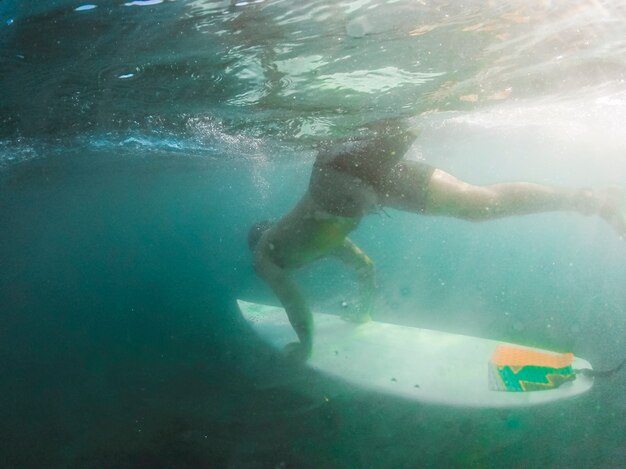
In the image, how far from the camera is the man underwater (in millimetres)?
5328

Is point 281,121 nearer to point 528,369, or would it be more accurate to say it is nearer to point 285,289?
point 285,289

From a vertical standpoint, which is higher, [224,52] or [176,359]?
[224,52]

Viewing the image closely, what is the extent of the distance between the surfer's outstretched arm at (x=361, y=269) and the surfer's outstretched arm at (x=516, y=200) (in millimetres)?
2722

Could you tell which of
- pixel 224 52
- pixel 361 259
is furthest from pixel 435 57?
pixel 361 259

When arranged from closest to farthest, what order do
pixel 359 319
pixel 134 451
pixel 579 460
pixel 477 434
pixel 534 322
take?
pixel 579 460
pixel 477 434
pixel 134 451
pixel 359 319
pixel 534 322

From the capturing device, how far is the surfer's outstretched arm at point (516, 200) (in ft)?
17.0

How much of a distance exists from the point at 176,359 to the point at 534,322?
36.0ft

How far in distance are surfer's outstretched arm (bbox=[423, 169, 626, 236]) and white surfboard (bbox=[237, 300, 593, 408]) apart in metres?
2.67

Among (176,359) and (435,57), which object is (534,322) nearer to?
(435,57)

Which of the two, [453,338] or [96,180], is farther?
[96,180]

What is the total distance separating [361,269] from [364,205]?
198 centimetres

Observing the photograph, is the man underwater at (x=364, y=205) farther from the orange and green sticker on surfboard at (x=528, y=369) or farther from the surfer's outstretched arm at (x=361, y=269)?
the orange and green sticker on surfboard at (x=528, y=369)

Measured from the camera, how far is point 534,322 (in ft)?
37.4

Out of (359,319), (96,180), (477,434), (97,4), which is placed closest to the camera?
(97,4)
